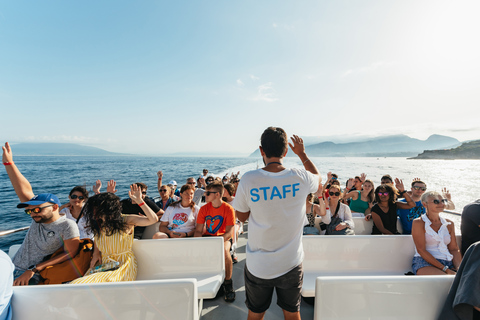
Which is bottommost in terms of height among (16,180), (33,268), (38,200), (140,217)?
(33,268)

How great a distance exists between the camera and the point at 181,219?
3461 mm

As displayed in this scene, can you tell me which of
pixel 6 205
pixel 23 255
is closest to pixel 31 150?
pixel 6 205

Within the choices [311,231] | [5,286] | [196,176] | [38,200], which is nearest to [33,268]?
[38,200]

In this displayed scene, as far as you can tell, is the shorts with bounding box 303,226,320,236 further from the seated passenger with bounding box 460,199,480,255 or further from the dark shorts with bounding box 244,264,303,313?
the dark shorts with bounding box 244,264,303,313

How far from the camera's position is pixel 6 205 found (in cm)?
1428

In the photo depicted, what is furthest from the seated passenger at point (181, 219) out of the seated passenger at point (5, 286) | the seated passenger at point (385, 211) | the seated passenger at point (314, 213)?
the seated passenger at point (385, 211)

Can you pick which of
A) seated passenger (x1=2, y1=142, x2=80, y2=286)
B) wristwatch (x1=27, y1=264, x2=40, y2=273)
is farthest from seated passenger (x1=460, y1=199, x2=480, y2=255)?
wristwatch (x1=27, y1=264, x2=40, y2=273)

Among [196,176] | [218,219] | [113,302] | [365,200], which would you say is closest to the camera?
[113,302]

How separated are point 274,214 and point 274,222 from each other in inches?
2.1

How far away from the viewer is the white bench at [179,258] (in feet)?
8.25

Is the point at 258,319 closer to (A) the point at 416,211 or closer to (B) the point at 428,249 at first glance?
(B) the point at 428,249

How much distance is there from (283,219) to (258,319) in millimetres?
771

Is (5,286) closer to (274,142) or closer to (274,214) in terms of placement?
(274,214)

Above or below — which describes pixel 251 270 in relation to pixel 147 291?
above
